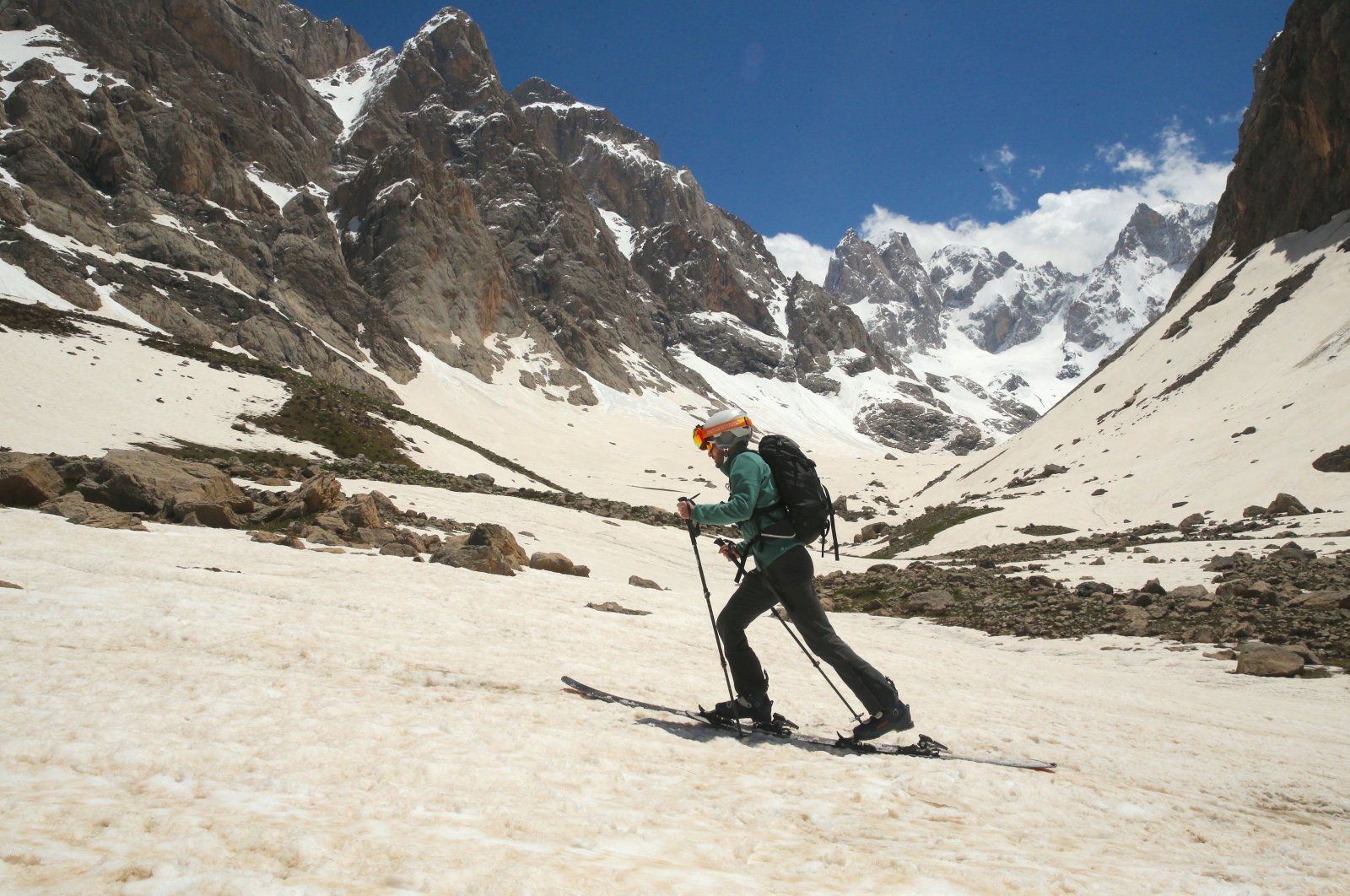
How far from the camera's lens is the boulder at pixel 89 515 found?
1272 centimetres

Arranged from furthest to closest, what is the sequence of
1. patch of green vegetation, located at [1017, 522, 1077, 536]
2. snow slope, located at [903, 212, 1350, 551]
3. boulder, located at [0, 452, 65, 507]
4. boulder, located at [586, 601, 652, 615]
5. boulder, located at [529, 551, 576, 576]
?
1. patch of green vegetation, located at [1017, 522, 1077, 536]
2. snow slope, located at [903, 212, 1350, 551]
3. boulder, located at [529, 551, 576, 576]
4. boulder, located at [0, 452, 65, 507]
5. boulder, located at [586, 601, 652, 615]

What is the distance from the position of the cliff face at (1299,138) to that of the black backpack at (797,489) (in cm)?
7413

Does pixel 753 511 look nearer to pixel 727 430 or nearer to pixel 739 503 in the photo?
pixel 739 503

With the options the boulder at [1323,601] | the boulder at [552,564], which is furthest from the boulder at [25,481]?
the boulder at [1323,601]

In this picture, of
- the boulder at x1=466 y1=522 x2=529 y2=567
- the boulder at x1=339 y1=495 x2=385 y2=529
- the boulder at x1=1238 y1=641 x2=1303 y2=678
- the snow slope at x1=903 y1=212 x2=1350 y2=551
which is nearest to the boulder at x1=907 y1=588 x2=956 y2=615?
the boulder at x1=1238 y1=641 x2=1303 y2=678

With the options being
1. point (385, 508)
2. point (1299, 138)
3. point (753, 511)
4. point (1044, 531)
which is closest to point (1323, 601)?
point (753, 511)

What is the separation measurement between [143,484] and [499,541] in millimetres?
7100

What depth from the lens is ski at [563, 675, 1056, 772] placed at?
22.1 feet

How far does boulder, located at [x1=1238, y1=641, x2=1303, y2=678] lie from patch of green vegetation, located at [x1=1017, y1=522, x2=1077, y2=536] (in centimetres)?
2394

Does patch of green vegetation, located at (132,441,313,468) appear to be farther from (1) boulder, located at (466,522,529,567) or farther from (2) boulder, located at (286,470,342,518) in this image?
(1) boulder, located at (466,522,529,567)

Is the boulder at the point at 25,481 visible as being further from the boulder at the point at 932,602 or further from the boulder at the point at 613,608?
the boulder at the point at 932,602

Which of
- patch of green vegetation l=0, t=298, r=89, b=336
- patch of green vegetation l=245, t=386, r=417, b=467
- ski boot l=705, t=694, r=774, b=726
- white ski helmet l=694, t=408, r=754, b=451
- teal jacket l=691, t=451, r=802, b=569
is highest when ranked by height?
patch of green vegetation l=0, t=298, r=89, b=336

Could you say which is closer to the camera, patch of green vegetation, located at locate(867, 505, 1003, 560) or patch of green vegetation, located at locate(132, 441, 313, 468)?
patch of green vegetation, located at locate(132, 441, 313, 468)

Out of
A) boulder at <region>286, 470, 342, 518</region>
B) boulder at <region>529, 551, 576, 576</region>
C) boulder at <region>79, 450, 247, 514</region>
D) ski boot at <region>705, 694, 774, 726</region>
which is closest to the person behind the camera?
ski boot at <region>705, 694, 774, 726</region>
